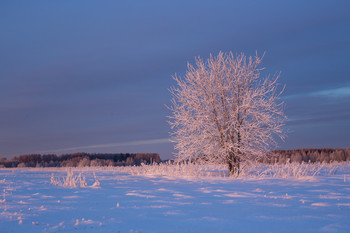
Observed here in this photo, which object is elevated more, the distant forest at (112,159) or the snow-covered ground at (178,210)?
the distant forest at (112,159)

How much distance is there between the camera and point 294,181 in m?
11.6

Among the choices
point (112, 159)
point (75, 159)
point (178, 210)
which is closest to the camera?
point (178, 210)

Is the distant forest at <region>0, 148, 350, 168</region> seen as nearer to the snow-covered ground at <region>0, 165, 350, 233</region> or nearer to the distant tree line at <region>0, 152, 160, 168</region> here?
the distant tree line at <region>0, 152, 160, 168</region>

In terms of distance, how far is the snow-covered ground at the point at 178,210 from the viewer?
18.4 feet

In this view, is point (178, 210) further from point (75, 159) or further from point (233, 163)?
point (75, 159)

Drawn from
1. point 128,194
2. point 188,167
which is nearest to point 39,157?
point 188,167

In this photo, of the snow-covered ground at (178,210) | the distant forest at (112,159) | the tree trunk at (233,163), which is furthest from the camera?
the distant forest at (112,159)

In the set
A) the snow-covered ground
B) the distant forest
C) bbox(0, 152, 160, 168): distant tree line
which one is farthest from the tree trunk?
bbox(0, 152, 160, 168): distant tree line

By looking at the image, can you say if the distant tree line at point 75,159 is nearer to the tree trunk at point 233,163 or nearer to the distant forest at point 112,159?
the distant forest at point 112,159

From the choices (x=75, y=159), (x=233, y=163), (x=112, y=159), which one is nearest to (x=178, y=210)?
(x=233, y=163)

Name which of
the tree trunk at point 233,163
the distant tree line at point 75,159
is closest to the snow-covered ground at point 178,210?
the tree trunk at point 233,163

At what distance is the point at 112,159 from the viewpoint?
38750 millimetres

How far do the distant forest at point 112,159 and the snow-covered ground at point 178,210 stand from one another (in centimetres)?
1847

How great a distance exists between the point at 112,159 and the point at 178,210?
3289 centimetres
